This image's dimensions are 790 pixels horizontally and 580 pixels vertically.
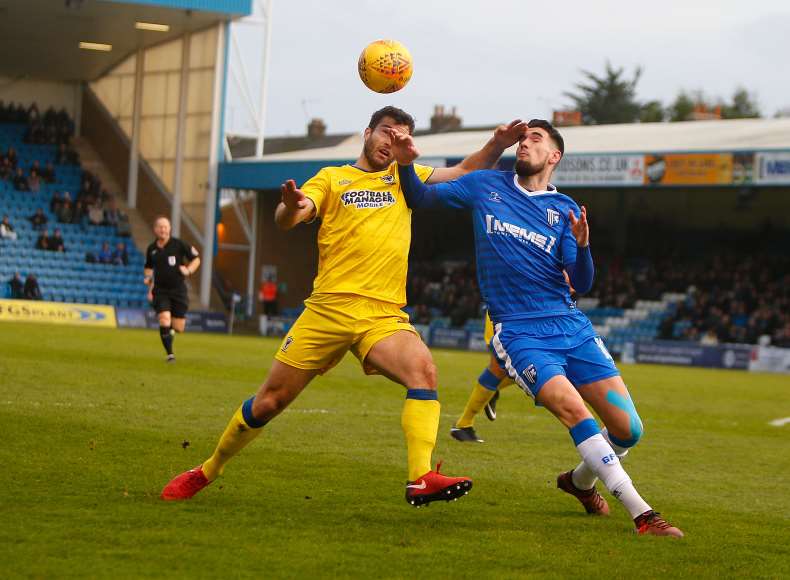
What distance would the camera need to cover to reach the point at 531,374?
695 cm

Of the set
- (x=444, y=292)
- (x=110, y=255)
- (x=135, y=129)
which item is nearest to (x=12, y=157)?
(x=135, y=129)

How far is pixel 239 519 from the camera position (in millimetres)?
6605

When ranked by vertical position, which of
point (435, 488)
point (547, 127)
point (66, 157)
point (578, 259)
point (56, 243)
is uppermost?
point (547, 127)

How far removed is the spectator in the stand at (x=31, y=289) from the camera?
37.9 metres

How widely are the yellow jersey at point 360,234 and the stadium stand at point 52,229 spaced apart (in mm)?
32941

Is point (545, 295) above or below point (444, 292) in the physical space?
above

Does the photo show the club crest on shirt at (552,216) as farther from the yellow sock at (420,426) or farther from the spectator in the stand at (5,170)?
the spectator in the stand at (5,170)

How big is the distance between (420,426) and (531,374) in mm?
704

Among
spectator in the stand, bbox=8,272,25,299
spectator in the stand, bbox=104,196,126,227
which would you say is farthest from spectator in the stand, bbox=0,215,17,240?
spectator in the stand, bbox=104,196,126,227

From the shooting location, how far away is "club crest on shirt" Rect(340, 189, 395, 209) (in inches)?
288

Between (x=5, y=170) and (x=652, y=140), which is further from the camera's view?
(x=5, y=170)

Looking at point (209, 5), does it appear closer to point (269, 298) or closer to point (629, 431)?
point (269, 298)

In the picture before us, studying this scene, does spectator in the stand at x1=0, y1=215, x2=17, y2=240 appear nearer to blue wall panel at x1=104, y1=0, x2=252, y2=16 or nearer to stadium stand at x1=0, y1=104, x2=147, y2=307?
stadium stand at x1=0, y1=104, x2=147, y2=307

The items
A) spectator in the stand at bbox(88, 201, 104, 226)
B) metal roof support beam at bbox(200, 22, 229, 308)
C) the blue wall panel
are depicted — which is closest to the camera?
the blue wall panel
